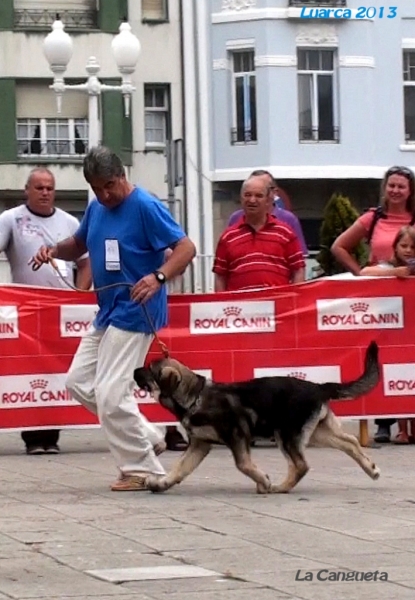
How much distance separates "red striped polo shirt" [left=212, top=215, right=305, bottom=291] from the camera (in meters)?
13.2

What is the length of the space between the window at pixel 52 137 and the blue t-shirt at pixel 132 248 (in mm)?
33565

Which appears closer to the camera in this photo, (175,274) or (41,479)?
(175,274)

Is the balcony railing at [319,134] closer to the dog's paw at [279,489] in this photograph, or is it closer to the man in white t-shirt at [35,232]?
the man in white t-shirt at [35,232]

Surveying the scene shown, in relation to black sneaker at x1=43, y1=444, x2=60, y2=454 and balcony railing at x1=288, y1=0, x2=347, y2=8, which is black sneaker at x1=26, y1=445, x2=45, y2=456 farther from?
balcony railing at x1=288, y1=0, x2=347, y2=8

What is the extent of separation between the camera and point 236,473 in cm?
1177

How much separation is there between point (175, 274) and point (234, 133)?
34.0m

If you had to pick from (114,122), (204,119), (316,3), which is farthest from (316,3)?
(114,122)

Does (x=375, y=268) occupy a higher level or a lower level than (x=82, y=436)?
higher

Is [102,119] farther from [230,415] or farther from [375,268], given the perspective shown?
[230,415]

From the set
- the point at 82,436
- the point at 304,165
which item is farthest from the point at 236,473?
the point at 304,165

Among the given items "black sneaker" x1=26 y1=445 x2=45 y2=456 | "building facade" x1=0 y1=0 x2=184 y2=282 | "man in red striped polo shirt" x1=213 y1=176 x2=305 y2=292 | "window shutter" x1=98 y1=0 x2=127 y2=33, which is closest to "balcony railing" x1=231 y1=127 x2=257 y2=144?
"building facade" x1=0 y1=0 x2=184 y2=282

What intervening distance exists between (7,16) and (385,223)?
1252 inches

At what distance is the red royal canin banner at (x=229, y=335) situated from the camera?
43.7 feet

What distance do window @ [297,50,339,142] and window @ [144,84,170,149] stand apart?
135 inches
